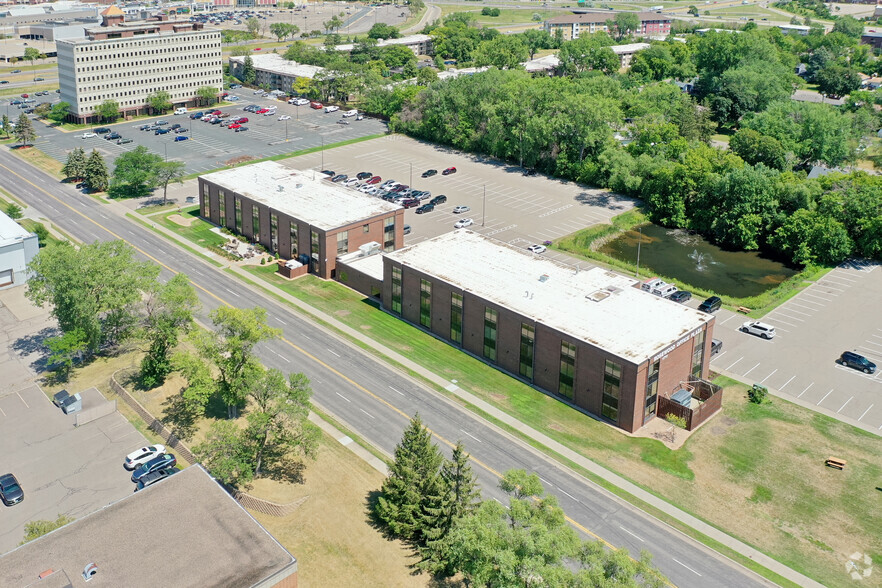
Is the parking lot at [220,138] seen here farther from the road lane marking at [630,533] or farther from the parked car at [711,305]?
the road lane marking at [630,533]

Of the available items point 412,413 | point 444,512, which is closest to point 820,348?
point 412,413

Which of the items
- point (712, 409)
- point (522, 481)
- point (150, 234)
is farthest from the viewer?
point (150, 234)

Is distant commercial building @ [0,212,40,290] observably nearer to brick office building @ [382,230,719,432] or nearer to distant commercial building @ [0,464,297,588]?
brick office building @ [382,230,719,432]

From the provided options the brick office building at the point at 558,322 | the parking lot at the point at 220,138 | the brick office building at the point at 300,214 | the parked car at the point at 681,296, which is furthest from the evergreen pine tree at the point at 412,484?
the parking lot at the point at 220,138

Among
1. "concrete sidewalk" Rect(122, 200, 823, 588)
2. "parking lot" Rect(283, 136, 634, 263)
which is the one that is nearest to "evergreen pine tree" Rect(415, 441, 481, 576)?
"concrete sidewalk" Rect(122, 200, 823, 588)

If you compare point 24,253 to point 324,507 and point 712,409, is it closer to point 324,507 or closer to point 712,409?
point 324,507

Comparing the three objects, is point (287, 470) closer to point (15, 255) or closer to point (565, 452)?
point (565, 452)

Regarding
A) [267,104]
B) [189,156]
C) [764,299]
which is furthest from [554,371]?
[267,104]
